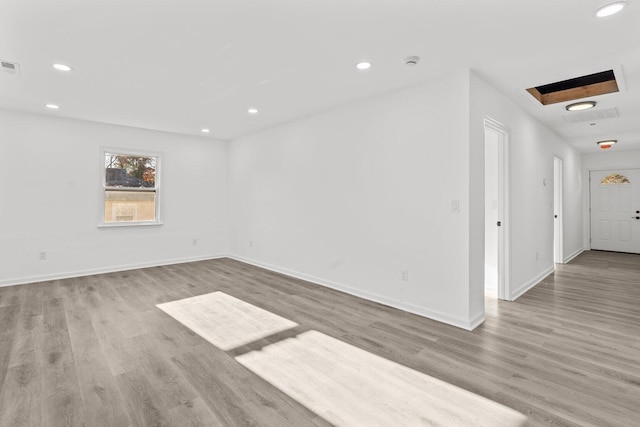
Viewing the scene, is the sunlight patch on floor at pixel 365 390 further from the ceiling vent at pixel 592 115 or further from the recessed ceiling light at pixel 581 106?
the ceiling vent at pixel 592 115

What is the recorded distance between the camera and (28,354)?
251 centimetres

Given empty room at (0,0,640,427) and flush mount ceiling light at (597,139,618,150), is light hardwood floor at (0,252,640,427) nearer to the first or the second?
empty room at (0,0,640,427)

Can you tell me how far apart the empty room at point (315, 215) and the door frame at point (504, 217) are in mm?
31

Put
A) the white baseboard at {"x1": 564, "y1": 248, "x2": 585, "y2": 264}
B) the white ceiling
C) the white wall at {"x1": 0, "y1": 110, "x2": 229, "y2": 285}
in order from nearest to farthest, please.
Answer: the white ceiling → the white wall at {"x1": 0, "y1": 110, "x2": 229, "y2": 285} → the white baseboard at {"x1": 564, "y1": 248, "x2": 585, "y2": 264}

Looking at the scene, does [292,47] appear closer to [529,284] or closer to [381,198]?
[381,198]

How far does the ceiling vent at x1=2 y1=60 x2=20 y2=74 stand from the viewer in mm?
3055

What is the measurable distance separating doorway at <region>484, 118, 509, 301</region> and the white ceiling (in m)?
0.54

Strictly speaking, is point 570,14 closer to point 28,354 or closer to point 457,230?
point 457,230

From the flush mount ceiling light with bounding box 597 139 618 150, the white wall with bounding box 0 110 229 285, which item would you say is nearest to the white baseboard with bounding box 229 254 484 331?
the white wall with bounding box 0 110 229 285

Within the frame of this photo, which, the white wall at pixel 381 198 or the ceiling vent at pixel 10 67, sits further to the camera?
the white wall at pixel 381 198

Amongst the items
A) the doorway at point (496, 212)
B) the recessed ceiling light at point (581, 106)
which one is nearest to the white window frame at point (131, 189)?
the doorway at point (496, 212)

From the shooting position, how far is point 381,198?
3.84 m

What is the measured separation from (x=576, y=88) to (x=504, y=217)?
1821 millimetres

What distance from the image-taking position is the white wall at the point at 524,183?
3215 millimetres
